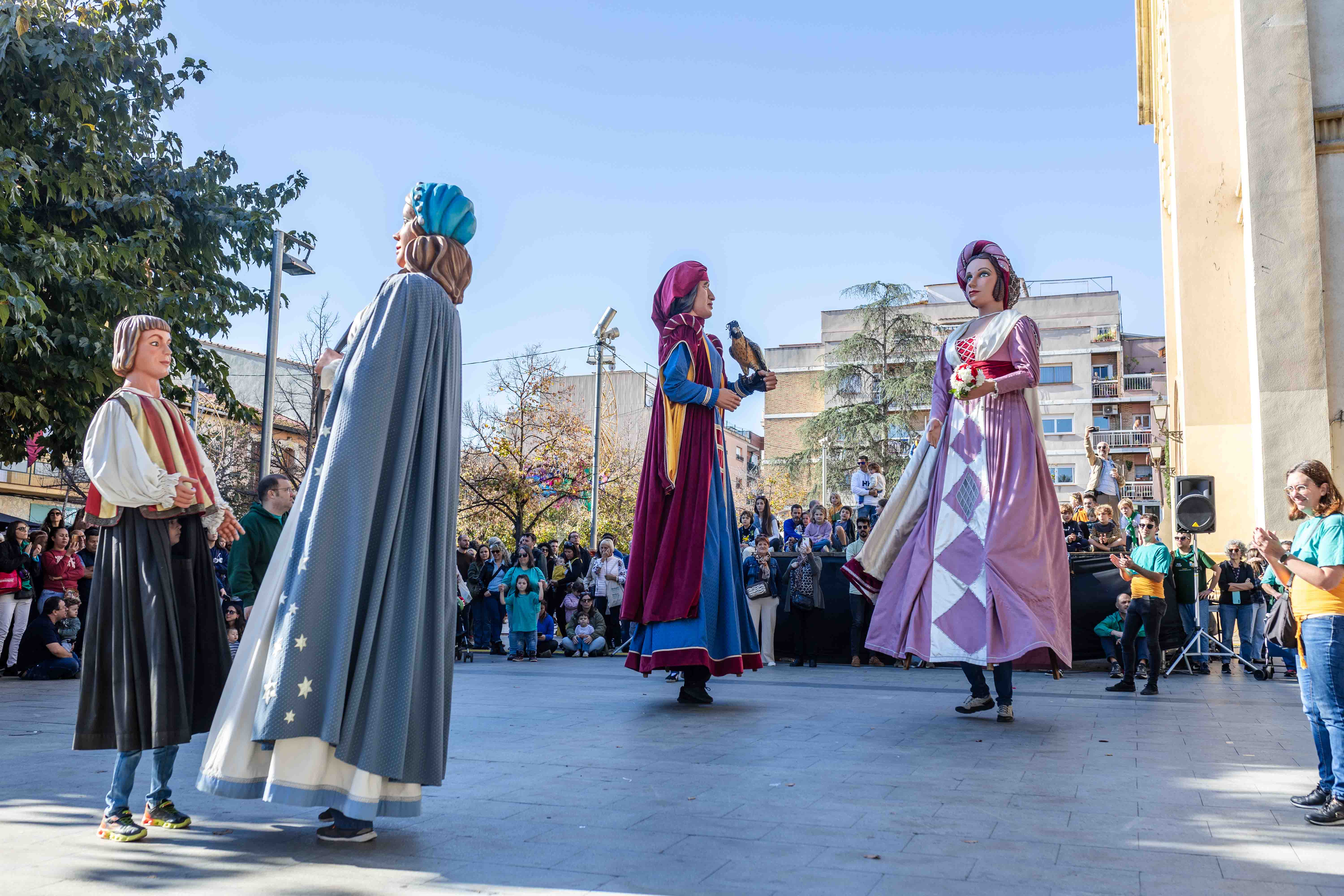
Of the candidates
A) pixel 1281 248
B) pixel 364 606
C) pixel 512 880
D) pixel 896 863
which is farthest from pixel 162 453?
pixel 1281 248

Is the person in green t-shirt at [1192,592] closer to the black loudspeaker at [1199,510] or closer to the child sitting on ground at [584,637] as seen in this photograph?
the black loudspeaker at [1199,510]

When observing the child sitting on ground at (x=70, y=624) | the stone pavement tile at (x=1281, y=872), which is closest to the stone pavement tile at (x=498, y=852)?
the stone pavement tile at (x=1281, y=872)

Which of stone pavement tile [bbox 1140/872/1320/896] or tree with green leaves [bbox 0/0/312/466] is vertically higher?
tree with green leaves [bbox 0/0/312/466]

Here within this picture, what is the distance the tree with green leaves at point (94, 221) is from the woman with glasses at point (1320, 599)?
33.5 feet

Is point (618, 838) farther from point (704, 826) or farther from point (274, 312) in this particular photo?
point (274, 312)

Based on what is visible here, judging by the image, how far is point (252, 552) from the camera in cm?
575

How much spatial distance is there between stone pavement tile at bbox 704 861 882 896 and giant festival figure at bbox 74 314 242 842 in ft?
6.17

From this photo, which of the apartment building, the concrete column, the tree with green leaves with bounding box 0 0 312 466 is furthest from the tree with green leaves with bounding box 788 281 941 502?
the tree with green leaves with bounding box 0 0 312 466

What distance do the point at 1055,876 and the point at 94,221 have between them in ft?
42.3

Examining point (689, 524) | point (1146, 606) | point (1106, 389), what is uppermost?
point (1106, 389)

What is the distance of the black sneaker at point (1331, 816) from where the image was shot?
12.5 ft

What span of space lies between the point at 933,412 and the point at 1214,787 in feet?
9.94

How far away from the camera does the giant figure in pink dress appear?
20.6 feet

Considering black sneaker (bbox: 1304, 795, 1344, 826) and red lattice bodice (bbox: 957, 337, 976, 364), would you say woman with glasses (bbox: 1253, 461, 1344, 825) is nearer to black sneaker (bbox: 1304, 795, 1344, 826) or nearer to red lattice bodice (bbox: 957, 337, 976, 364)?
black sneaker (bbox: 1304, 795, 1344, 826)
